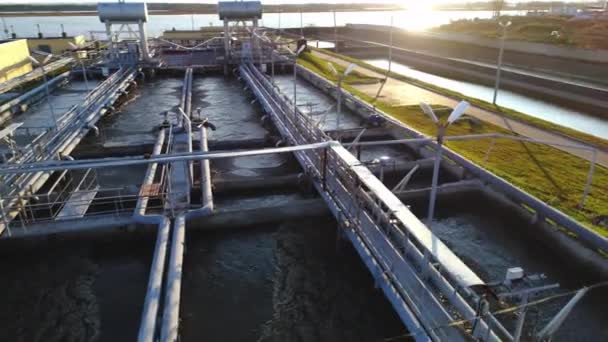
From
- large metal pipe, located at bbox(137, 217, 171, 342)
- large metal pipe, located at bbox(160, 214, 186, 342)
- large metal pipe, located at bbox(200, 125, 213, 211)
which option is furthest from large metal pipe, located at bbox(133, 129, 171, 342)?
large metal pipe, located at bbox(200, 125, 213, 211)

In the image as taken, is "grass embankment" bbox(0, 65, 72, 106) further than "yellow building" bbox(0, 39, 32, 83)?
No

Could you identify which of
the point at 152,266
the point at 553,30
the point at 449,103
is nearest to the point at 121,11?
the point at 449,103

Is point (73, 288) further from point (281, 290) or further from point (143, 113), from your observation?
point (143, 113)

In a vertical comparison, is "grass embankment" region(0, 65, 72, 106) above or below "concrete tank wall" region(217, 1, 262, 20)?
below

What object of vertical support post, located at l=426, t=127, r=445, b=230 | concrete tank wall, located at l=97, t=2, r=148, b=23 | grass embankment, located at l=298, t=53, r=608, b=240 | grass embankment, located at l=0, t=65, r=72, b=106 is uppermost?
concrete tank wall, located at l=97, t=2, r=148, b=23

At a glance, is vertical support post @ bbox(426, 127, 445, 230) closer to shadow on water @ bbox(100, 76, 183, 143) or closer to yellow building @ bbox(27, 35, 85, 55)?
shadow on water @ bbox(100, 76, 183, 143)

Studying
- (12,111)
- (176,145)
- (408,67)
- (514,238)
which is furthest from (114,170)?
(408,67)

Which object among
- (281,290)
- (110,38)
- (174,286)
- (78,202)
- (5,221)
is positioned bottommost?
(281,290)

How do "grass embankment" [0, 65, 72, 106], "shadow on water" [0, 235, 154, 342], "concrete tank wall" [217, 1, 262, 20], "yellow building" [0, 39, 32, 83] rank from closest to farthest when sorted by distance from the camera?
"shadow on water" [0, 235, 154, 342], "grass embankment" [0, 65, 72, 106], "yellow building" [0, 39, 32, 83], "concrete tank wall" [217, 1, 262, 20]
